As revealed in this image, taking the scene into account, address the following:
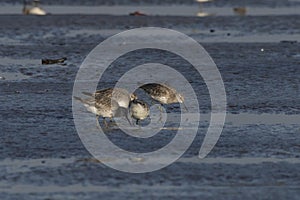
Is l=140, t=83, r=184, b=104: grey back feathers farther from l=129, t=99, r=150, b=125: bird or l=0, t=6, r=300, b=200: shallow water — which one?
l=129, t=99, r=150, b=125: bird

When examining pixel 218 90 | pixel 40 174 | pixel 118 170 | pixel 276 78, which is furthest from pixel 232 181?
pixel 276 78

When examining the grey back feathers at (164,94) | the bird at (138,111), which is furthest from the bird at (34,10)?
the bird at (138,111)

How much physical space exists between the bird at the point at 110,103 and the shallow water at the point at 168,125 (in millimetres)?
298

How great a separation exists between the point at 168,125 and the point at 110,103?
2.20 ft

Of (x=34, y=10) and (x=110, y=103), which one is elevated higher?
(x=34, y=10)

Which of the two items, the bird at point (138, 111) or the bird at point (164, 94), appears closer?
the bird at point (138, 111)

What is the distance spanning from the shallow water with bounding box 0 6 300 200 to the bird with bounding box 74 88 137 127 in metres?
0.30

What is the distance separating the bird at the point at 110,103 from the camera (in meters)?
10.1

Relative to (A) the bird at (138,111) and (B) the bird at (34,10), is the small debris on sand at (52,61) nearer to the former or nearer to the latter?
(A) the bird at (138,111)

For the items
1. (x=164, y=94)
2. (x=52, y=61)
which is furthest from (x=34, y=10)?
(x=164, y=94)

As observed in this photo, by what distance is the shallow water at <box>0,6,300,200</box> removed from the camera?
7809 mm

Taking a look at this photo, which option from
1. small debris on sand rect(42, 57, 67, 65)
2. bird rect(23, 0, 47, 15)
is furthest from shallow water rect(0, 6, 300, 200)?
bird rect(23, 0, 47, 15)

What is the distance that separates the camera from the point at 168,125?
10.2m

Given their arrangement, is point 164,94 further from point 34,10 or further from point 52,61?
point 34,10
